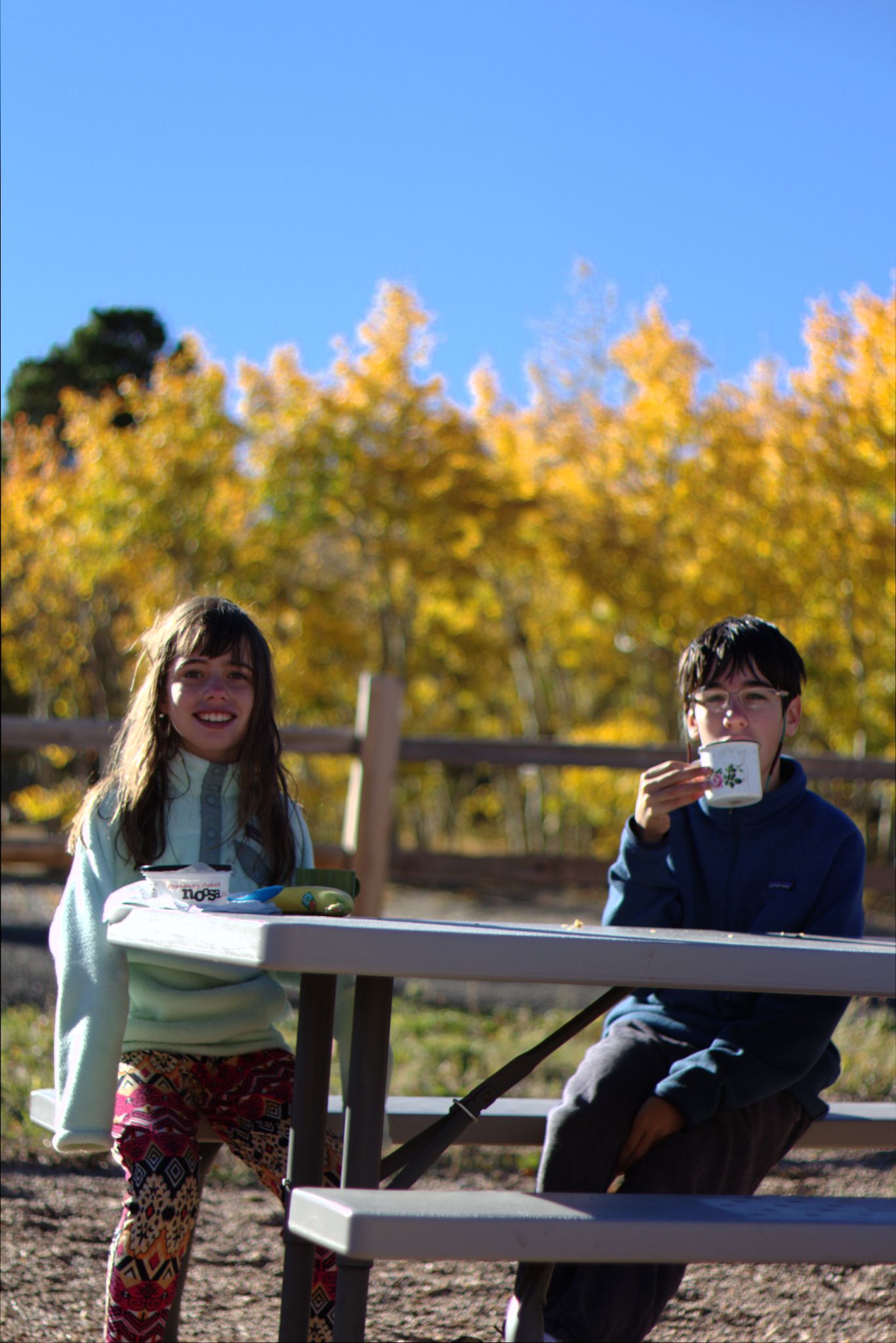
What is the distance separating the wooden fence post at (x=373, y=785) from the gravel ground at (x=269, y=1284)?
98.7 inches

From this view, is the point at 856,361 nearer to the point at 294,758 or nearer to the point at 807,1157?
the point at 807,1157

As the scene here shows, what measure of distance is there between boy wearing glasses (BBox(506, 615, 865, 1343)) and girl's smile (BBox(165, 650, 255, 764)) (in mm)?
699

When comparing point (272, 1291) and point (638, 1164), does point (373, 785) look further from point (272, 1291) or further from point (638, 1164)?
point (638, 1164)

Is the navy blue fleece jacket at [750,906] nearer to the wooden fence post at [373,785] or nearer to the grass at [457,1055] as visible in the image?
the grass at [457,1055]

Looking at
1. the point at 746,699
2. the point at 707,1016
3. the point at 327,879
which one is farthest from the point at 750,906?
the point at 327,879

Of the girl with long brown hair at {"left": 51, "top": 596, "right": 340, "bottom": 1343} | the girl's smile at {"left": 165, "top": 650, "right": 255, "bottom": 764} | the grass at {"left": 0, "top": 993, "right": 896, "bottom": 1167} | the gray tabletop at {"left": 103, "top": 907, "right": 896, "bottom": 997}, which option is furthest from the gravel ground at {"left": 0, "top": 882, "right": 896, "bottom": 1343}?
the gray tabletop at {"left": 103, "top": 907, "right": 896, "bottom": 997}

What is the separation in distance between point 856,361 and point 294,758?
25.7ft

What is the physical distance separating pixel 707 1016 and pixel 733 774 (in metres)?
0.42

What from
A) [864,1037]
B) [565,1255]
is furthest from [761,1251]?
[864,1037]

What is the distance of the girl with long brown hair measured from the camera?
79.0 inches

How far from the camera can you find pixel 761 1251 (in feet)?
5.15

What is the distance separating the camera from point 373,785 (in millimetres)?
6371

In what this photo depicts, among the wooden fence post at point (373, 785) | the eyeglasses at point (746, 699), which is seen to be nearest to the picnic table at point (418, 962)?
the eyeglasses at point (746, 699)

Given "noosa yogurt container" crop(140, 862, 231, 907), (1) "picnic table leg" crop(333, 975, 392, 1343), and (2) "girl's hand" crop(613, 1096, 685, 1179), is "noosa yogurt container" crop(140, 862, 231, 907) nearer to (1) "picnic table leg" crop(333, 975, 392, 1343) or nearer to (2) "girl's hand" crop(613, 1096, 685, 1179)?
(1) "picnic table leg" crop(333, 975, 392, 1343)
